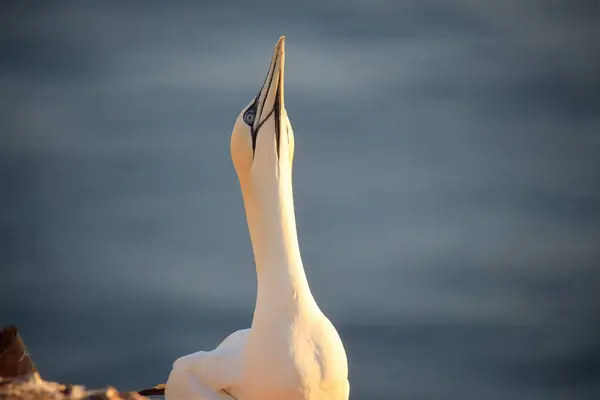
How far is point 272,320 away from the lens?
595 centimetres

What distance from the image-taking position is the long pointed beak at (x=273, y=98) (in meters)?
6.18

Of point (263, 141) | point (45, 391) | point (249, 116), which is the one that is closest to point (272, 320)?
point (263, 141)

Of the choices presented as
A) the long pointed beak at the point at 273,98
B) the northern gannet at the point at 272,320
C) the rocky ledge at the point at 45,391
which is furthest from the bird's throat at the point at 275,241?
the rocky ledge at the point at 45,391

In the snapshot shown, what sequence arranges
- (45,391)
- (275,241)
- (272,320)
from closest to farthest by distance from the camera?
(45,391) → (272,320) → (275,241)

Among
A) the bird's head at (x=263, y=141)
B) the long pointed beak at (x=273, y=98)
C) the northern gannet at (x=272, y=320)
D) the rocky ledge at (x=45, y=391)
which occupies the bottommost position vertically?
the rocky ledge at (x=45, y=391)

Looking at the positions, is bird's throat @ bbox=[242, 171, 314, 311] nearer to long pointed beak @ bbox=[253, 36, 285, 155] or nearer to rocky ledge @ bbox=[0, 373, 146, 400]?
long pointed beak @ bbox=[253, 36, 285, 155]

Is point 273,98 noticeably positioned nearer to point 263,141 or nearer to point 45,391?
point 263,141

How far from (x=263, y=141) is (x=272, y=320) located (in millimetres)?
815

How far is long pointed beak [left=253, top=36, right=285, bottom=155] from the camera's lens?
6.18 metres

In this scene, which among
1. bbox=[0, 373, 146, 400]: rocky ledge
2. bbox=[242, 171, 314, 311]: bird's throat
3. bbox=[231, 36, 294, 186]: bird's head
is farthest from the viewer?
bbox=[231, 36, 294, 186]: bird's head

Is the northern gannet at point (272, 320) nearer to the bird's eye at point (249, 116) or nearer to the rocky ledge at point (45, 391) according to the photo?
the bird's eye at point (249, 116)

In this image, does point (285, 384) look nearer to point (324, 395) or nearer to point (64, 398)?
point (324, 395)

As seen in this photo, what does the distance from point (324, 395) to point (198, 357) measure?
0.68 metres

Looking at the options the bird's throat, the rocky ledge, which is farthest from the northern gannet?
the rocky ledge
